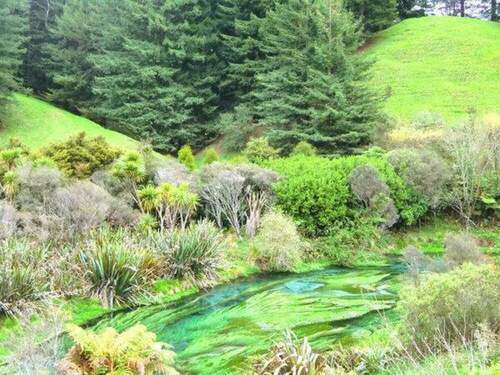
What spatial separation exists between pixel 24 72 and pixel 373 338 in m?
47.4

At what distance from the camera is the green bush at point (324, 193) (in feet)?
66.2

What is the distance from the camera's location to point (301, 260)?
18.5 meters

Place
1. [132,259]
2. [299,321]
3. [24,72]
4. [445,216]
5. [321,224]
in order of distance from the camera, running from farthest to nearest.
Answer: [24,72] < [445,216] < [321,224] < [132,259] < [299,321]

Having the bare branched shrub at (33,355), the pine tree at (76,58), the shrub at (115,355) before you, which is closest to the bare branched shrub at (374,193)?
the shrub at (115,355)

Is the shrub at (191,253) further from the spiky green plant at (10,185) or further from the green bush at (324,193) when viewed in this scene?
the spiky green plant at (10,185)

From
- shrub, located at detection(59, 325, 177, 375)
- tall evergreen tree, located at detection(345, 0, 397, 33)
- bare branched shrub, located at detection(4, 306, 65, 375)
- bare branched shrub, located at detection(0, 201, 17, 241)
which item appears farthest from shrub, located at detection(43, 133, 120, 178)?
tall evergreen tree, located at detection(345, 0, 397, 33)

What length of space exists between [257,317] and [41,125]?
31509 mm

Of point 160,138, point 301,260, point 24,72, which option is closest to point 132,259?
point 301,260

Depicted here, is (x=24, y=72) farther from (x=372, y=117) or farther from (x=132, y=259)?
(x=132, y=259)

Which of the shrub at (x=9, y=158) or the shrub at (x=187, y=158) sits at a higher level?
the shrub at (x=9, y=158)

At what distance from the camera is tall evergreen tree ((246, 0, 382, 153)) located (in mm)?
29953

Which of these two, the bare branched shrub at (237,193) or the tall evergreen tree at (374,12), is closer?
the bare branched shrub at (237,193)

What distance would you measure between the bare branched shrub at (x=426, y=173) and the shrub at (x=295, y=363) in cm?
1552

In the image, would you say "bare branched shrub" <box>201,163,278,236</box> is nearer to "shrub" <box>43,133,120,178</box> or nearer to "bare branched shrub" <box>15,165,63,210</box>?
"shrub" <box>43,133,120,178</box>
